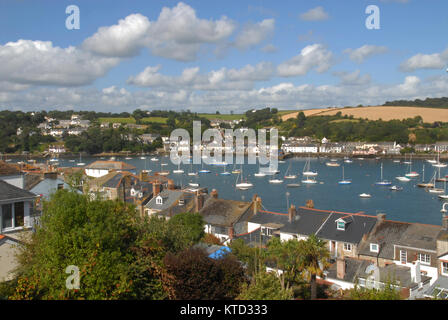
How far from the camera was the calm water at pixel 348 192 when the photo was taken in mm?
49781

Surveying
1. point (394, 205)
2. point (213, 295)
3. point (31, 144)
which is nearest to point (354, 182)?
point (394, 205)

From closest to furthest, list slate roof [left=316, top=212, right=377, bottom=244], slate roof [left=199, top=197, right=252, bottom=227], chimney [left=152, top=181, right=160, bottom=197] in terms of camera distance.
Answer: slate roof [left=316, top=212, right=377, bottom=244]
slate roof [left=199, top=197, right=252, bottom=227]
chimney [left=152, top=181, right=160, bottom=197]

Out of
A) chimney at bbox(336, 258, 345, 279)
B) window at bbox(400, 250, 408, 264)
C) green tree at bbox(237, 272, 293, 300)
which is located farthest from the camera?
window at bbox(400, 250, 408, 264)

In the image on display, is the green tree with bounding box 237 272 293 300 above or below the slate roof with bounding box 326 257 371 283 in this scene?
above

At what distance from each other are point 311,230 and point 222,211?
279 inches

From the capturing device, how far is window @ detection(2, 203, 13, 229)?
467 inches

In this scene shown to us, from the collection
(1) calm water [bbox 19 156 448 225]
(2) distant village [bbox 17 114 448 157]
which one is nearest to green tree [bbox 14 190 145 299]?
(1) calm water [bbox 19 156 448 225]

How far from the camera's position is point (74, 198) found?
920cm

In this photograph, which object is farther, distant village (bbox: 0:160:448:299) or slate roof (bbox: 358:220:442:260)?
→ slate roof (bbox: 358:220:442:260)

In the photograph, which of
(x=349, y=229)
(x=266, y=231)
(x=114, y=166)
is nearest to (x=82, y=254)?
(x=349, y=229)

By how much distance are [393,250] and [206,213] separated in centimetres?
1240

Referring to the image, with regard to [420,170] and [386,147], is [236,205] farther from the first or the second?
[386,147]

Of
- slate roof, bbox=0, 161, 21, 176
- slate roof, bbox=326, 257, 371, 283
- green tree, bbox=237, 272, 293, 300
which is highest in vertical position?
slate roof, bbox=0, 161, 21, 176

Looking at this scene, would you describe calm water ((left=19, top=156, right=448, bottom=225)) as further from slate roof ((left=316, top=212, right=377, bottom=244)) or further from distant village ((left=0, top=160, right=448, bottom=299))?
slate roof ((left=316, top=212, right=377, bottom=244))
